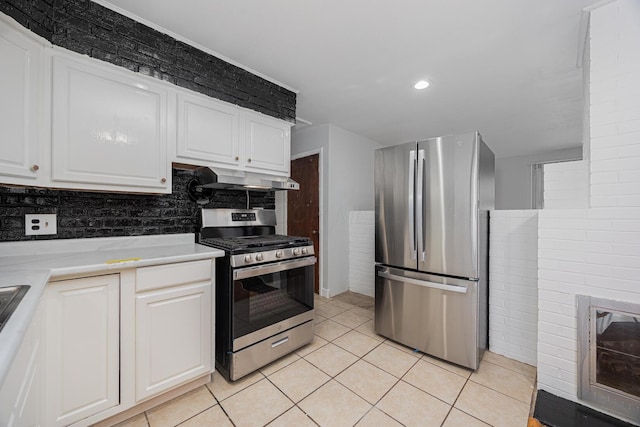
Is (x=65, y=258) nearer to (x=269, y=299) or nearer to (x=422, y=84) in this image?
(x=269, y=299)

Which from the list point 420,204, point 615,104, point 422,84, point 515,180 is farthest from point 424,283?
point 515,180

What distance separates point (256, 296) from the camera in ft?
6.28

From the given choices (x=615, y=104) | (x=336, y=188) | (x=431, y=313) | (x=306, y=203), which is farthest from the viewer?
(x=306, y=203)

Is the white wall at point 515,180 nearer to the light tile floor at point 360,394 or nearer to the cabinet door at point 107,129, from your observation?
the light tile floor at point 360,394

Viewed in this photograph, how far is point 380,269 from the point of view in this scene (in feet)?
8.02

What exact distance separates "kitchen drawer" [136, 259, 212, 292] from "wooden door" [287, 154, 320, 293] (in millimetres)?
2130

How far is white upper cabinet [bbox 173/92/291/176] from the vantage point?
1.97m

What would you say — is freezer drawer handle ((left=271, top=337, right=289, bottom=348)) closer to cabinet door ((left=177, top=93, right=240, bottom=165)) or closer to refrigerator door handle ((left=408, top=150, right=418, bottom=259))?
refrigerator door handle ((left=408, top=150, right=418, bottom=259))

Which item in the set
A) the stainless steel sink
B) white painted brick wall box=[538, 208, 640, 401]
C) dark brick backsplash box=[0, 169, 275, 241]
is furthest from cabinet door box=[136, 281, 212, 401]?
white painted brick wall box=[538, 208, 640, 401]

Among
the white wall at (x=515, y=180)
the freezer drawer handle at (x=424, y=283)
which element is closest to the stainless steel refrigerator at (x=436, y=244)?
the freezer drawer handle at (x=424, y=283)

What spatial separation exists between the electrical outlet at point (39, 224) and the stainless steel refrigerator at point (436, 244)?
7.93ft

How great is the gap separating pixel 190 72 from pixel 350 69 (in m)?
1.33

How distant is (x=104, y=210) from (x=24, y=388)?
1304mm

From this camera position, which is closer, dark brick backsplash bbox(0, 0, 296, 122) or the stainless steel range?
dark brick backsplash bbox(0, 0, 296, 122)
